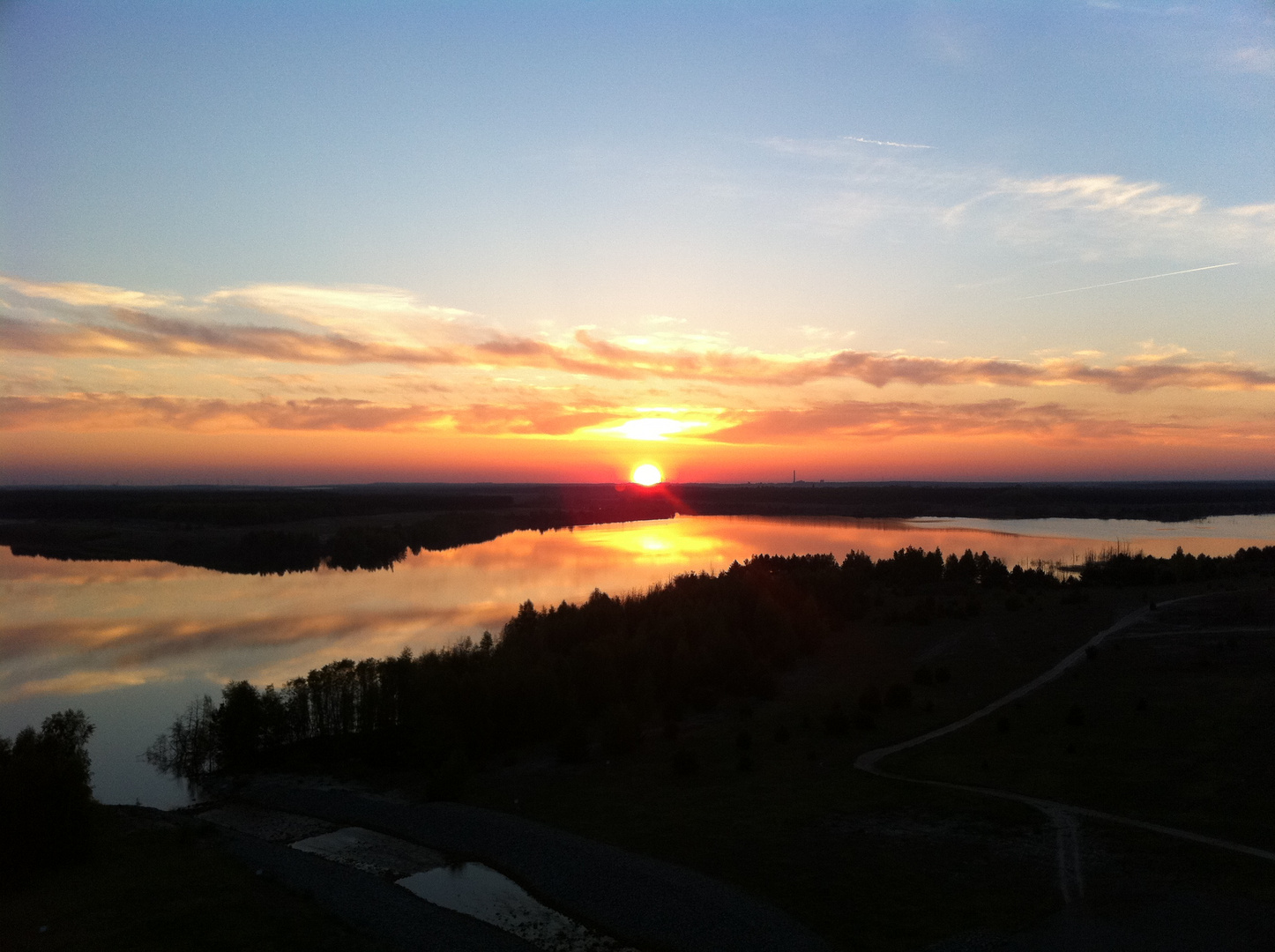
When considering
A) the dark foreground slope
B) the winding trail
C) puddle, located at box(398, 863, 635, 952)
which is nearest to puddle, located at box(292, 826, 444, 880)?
puddle, located at box(398, 863, 635, 952)

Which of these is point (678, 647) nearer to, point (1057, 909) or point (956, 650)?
point (956, 650)

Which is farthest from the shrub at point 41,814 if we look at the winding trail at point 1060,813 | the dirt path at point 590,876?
the winding trail at point 1060,813

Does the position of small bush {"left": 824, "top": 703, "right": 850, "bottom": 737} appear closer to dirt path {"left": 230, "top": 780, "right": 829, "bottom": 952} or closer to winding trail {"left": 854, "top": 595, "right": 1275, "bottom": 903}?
winding trail {"left": 854, "top": 595, "right": 1275, "bottom": 903}

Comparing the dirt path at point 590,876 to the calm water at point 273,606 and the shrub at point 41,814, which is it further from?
the calm water at point 273,606

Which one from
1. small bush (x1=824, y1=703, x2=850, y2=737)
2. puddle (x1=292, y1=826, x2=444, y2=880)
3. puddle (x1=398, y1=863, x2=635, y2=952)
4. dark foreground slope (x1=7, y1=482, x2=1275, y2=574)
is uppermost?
dark foreground slope (x1=7, y1=482, x2=1275, y2=574)

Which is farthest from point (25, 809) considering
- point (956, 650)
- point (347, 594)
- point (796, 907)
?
point (347, 594)

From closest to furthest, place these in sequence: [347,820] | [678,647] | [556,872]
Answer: [556,872] → [347,820] → [678,647]

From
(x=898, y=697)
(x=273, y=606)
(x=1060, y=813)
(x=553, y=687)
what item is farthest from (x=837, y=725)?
(x=273, y=606)
